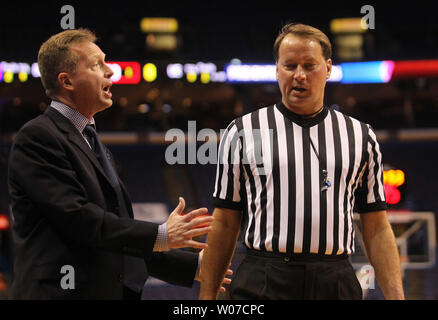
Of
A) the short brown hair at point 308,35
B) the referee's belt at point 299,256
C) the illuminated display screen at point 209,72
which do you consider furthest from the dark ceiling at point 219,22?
the referee's belt at point 299,256

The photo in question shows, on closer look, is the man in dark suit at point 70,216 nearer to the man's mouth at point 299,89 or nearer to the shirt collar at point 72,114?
the shirt collar at point 72,114

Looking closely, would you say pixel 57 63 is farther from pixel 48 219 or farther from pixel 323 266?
pixel 323 266

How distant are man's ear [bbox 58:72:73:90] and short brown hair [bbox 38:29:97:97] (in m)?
0.01

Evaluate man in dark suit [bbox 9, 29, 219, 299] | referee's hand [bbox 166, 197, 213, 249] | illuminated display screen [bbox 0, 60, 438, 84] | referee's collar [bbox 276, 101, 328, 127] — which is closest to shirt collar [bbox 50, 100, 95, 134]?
man in dark suit [bbox 9, 29, 219, 299]

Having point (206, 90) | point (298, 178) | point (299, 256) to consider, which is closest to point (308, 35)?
point (298, 178)

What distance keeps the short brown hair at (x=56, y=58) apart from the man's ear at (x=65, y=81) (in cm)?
1

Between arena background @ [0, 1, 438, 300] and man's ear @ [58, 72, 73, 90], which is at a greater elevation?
arena background @ [0, 1, 438, 300]

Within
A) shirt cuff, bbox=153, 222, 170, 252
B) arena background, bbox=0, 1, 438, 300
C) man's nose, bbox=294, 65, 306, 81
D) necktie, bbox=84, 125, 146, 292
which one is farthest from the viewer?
arena background, bbox=0, 1, 438, 300

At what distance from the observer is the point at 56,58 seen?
8.41 ft

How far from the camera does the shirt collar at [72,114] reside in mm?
2568

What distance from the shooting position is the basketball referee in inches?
102

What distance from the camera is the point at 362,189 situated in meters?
2.83

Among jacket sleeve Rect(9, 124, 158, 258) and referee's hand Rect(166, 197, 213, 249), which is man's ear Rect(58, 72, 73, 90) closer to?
jacket sleeve Rect(9, 124, 158, 258)
